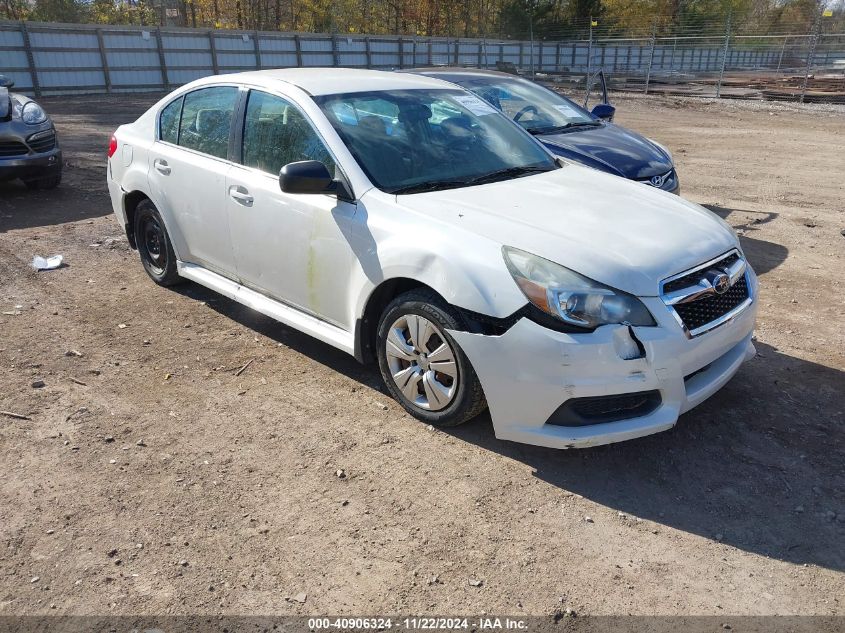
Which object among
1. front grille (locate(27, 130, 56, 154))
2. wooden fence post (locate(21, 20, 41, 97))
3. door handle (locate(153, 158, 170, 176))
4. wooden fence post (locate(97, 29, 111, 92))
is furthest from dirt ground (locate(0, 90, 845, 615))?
wooden fence post (locate(97, 29, 111, 92))

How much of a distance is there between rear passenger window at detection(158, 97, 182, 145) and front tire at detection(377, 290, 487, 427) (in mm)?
2487

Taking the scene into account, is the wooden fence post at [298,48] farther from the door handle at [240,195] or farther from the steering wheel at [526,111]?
the door handle at [240,195]

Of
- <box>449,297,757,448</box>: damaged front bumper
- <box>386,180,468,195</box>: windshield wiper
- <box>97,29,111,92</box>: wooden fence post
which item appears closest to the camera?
<box>449,297,757,448</box>: damaged front bumper

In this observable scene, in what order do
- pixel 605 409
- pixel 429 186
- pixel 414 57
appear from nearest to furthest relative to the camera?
pixel 605 409, pixel 429 186, pixel 414 57

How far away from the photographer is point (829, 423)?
370cm

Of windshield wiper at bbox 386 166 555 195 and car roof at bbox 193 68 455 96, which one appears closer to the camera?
windshield wiper at bbox 386 166 555 195

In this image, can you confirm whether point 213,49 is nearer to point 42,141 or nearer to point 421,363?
point 42,141

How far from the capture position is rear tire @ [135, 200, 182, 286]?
17.6ft

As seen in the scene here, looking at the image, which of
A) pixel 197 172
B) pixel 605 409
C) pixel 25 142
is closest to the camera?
pixel 605 409

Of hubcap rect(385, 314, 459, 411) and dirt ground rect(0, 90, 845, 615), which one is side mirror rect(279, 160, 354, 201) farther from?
dirt ground rect(0, 90, 845, 615)

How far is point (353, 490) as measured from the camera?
3.22 m

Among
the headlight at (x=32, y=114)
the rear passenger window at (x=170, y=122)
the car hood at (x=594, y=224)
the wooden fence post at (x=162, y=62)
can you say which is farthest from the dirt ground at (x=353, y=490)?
the wooden fence post at (x=162, y=62)

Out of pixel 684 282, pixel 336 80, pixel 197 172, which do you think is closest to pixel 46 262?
pixel 197 172

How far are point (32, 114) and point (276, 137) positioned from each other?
5901 mm
